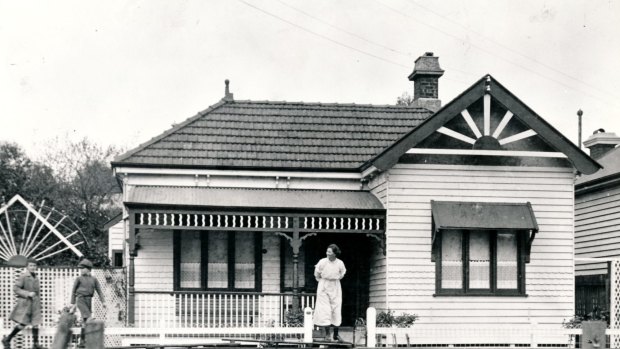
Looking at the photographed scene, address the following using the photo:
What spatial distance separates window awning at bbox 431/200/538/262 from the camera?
65.1ft

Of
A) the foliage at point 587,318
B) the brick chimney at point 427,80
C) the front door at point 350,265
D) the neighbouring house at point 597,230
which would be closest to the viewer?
the foliage at point 587,318

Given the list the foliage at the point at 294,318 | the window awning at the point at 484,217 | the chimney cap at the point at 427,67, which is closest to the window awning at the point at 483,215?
the window awning at the point at 484,217

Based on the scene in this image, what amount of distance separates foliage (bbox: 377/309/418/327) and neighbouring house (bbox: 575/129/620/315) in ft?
18.2

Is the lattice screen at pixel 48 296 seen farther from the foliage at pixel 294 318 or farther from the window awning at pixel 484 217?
the window awning at pixel 484 217

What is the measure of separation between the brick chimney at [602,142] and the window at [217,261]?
13.1 m

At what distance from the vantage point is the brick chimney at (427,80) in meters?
25.9

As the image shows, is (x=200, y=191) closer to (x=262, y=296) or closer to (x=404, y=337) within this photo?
(x=262, y=296)

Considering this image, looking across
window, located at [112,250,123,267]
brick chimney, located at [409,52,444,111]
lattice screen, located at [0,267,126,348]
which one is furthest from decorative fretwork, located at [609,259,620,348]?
window, located at [112,250,123,267]

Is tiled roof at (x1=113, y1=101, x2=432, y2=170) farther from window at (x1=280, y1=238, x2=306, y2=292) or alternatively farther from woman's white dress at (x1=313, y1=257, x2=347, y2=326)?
woman's white dress at (x1=313, y1=257, x2=347, y2=326)

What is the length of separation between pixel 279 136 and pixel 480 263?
6.06 metres

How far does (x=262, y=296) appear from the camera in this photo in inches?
813

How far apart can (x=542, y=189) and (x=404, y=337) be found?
4684mm

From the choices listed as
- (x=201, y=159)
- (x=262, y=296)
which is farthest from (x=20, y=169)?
(x=262, y=296)

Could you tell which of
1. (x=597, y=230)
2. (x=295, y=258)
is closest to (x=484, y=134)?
(x=295, y=258)
